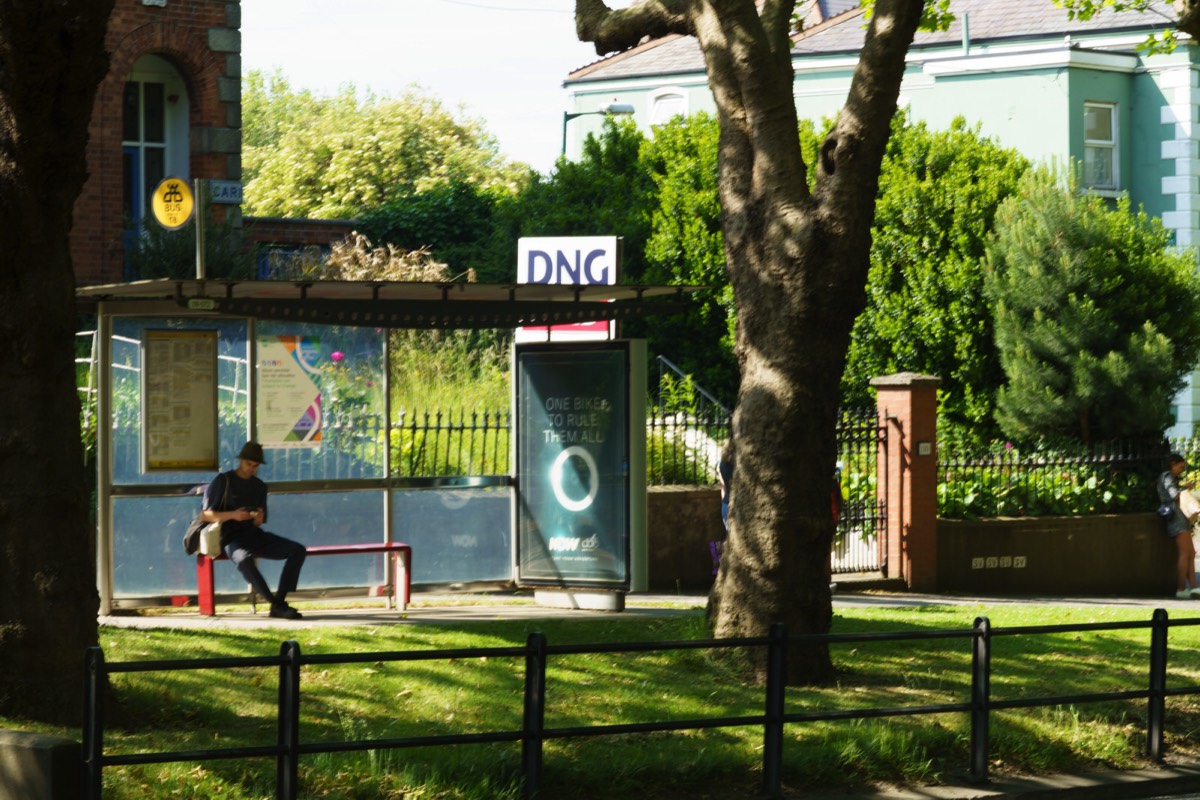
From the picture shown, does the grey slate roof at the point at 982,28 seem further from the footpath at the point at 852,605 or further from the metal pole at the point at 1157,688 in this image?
the metal pole at the point at 1157,688

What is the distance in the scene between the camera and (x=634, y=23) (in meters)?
12.6

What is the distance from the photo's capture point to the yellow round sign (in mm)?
13906

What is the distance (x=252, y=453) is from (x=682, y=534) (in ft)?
20.7

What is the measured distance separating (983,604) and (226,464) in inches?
327

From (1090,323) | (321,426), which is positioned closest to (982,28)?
(1090,323)

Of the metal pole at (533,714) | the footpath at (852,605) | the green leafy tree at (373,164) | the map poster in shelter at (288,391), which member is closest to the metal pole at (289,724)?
the metal pole at (533,714)

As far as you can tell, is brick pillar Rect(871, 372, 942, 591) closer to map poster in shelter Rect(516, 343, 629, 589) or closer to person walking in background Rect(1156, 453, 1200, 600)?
person walking in background Rect(1156, 453, 1200, 600)

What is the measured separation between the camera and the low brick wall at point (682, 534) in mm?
18797

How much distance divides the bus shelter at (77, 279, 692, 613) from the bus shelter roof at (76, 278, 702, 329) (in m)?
0.02

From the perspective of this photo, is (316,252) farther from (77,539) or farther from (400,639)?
(77,539)

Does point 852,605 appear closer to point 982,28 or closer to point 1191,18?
point 1191,18

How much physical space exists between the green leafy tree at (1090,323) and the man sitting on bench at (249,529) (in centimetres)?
1408

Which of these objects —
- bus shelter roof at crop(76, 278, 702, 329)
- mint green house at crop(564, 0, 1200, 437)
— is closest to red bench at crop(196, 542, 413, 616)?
bus shelter roof at crop(76, 278, 702, 329)

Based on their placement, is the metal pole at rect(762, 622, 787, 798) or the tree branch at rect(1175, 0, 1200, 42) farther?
the tree branch at rect(1175, 0, 1200, 42)
